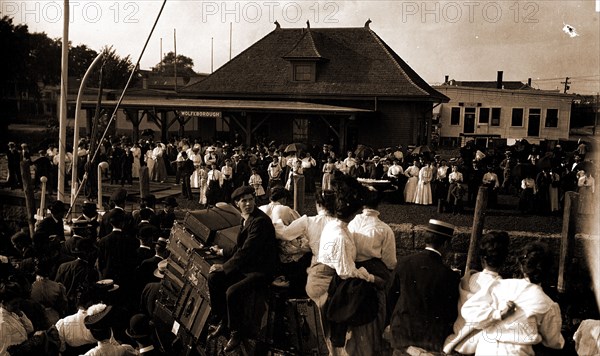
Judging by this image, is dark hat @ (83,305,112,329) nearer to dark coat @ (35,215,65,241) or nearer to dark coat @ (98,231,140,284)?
dark coat @ (98,231,140,284)

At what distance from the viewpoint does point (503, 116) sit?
31125mm

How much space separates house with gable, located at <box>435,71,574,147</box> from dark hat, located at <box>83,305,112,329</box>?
27.0 m

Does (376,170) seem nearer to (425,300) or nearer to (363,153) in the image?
(363,153)

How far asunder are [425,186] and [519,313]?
1410cm

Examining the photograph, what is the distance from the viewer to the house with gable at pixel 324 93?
25.7 metres

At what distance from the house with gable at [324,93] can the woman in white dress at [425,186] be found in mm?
6390

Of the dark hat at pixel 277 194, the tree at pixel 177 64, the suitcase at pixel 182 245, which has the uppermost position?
the tree at pixel 177 64

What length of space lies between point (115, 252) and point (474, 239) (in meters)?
5.20

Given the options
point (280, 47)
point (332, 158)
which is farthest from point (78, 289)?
point (280, 47)

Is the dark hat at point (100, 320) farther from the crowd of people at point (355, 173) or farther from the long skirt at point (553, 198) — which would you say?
the long skirt at point (553, 198)

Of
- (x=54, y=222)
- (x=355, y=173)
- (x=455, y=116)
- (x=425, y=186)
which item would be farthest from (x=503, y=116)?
(x=54, y=222)

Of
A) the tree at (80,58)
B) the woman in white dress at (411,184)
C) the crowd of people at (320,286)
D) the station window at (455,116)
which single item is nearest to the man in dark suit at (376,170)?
the woman in white dress at (411,184)

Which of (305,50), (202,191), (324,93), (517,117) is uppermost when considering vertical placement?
(305,50)

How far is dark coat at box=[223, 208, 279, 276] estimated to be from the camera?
5.14m
